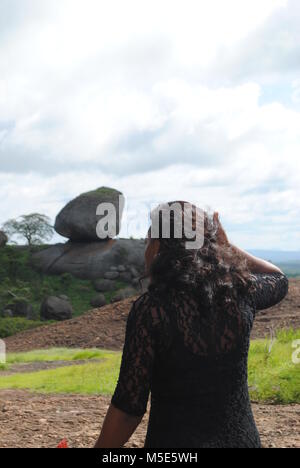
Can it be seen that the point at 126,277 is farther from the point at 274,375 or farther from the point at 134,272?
the point at 274,375

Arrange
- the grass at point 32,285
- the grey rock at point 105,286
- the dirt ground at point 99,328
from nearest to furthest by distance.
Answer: the dirt ground at point 99,328, the grass at point 32,285, the grey rock at point 105,286

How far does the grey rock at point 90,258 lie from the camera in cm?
3319

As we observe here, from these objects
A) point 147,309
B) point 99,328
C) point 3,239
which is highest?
point 3,239

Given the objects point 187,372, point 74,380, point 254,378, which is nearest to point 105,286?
point 74,380

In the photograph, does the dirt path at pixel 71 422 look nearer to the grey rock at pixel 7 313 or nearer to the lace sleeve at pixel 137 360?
the lace sleeve at pixel 137 360

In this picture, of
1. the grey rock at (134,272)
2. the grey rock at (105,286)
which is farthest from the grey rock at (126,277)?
the grey rock at (105,286)

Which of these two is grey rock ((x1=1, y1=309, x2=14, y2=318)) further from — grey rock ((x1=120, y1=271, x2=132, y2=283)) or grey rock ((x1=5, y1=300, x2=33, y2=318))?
grey rock ((x1=120, y1=271, x2=132, y2=283))

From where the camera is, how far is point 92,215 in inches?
1345

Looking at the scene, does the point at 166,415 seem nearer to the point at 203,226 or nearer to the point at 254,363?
the point at 203,226

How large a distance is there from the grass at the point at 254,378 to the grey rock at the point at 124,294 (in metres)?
16.3

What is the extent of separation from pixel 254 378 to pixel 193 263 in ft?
21.8

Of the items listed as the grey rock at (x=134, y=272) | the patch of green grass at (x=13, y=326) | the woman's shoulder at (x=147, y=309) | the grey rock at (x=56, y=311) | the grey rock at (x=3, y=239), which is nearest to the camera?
the woman's shoulder at (x=147, y=309)

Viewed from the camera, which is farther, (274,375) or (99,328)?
(99,328)

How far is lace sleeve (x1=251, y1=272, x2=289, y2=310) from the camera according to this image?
2.90m
